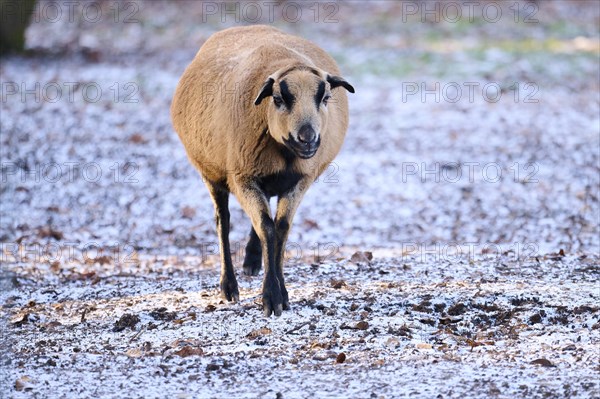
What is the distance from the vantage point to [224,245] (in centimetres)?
857

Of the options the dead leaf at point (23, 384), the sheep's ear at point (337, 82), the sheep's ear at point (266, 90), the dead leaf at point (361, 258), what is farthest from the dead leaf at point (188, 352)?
the dead leaf at point (361, 258)

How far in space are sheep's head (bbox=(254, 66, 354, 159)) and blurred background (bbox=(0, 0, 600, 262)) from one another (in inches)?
138

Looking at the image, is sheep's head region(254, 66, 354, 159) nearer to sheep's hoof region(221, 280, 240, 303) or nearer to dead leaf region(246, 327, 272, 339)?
dead leaf region(246, 327, 272, 339)

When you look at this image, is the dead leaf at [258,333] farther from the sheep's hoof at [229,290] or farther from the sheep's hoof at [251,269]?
the sheep's hoof at [251,269]

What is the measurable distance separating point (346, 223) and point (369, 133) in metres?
3.93

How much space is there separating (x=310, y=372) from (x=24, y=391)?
1876 mm

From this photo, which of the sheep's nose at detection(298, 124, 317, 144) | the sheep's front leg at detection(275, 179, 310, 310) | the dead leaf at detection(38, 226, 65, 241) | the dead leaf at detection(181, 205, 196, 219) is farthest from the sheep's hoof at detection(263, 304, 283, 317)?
the dead leaf at detection(181, 205, 196, 219)

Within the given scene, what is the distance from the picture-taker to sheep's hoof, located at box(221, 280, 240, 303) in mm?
8102

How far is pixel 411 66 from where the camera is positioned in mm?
19297

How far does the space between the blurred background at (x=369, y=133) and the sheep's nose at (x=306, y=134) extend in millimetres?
3641

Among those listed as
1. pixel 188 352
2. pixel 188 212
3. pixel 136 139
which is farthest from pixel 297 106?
pixel 136 139

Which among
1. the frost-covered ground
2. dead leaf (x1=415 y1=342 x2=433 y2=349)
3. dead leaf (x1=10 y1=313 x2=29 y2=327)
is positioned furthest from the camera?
dead leaf (x1=10 y1=313 x2=29 y2=327)

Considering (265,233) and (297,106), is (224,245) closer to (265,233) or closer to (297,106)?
(265,233)

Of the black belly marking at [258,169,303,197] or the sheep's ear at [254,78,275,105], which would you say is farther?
the black belly marking at [258,169,303,197]
